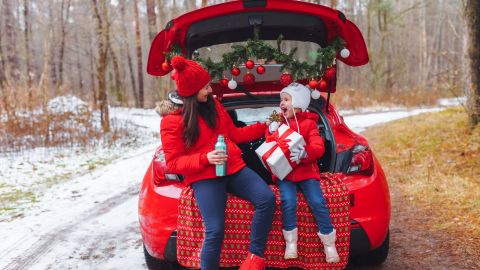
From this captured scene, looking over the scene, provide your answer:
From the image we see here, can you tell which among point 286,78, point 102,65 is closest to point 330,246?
point 286,78

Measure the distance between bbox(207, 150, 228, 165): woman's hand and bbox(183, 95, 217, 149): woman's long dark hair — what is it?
0.72 feet

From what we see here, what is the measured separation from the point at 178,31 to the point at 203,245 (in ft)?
5.92

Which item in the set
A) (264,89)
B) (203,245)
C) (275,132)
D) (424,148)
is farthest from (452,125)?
(203,245)

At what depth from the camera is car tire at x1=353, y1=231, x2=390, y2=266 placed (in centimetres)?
349

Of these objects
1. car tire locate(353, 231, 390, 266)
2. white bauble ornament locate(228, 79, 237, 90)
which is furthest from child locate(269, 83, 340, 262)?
white bauble ornament locate(228, 79, 237, 90)

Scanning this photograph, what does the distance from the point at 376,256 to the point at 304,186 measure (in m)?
1.08

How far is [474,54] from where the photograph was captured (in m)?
7.79

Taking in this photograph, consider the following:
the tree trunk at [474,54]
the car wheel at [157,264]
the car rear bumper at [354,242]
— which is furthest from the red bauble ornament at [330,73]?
the tree trunk at [474,54]

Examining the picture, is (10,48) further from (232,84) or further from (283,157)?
(283,157)

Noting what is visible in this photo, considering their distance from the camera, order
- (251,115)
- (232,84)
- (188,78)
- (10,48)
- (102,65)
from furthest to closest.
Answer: (10,48) < (102,65) < (251,115) < (232,84) < (188,78)

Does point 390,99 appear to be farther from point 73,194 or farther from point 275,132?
point 275,132

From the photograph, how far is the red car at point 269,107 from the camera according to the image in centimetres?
304

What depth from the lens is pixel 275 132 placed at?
3.16m

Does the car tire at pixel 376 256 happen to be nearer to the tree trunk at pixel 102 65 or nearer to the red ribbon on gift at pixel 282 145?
the red ribbon on gift at pixel 282 145
